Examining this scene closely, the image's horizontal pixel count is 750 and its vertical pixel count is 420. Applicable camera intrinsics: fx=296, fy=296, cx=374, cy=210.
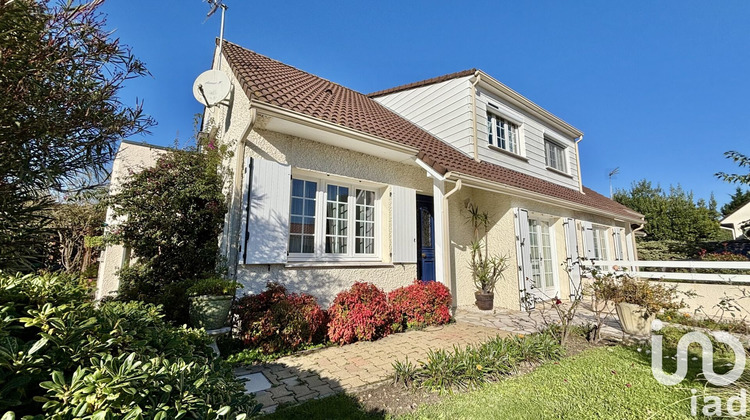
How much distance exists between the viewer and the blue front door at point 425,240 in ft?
26.9

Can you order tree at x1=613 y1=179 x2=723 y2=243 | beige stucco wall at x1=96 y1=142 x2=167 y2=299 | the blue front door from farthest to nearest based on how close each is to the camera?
tree at x1=613 y1=179 x2=723 y2=243
the blue front door
beige stucco wall at x1=96 y1=142 x2=167 y2=299

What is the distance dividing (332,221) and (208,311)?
2.96 meters

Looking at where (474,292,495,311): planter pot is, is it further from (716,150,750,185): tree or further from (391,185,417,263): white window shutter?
(716,150,750,185): tree

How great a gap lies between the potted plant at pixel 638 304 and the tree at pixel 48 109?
8.41 meters

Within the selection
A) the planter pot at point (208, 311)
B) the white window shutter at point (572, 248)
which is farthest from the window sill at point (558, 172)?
the planter pot at point (208, 311)

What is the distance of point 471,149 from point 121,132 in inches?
347

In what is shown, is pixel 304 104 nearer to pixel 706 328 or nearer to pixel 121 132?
pixel 121 132

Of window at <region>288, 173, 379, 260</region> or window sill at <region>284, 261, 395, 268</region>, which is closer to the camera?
window sill at <region>284, 261, 395, 268</region>

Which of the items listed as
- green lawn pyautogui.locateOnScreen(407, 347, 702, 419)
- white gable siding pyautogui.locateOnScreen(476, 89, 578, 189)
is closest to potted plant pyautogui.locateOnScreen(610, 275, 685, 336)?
green lawn pyautogui.locateOnScreen(407, 347, 702, 419)

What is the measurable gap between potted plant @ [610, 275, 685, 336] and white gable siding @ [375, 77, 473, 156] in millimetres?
5418

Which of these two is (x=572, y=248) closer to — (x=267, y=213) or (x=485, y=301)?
(x=485, y=301)

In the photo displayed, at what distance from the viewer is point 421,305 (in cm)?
620

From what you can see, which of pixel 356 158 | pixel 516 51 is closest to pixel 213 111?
pixel 356 158

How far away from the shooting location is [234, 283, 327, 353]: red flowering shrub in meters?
4.43
